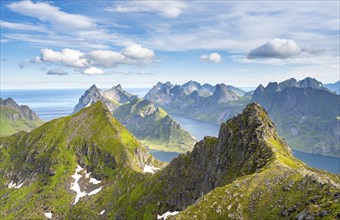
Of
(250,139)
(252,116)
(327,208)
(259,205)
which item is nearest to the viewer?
(327,208)

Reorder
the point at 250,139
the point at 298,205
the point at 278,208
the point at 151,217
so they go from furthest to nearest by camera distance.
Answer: the point at 151,217 → the point at 250,139 → the point at 278,208 → the point at 298,205

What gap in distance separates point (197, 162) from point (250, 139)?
39494 mm

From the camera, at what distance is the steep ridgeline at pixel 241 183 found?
67312 mm

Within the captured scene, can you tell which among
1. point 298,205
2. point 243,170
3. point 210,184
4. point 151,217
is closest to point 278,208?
point 298,205

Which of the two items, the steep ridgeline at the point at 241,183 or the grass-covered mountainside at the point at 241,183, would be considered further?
the steep ridgeline at the point at 241,183

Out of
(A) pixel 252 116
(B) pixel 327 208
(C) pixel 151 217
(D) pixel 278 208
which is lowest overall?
(C) pixel 151 217

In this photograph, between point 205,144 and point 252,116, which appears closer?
point 252,116

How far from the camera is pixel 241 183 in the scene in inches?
3346

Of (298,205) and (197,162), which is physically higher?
(298,205)

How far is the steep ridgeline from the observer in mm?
67312

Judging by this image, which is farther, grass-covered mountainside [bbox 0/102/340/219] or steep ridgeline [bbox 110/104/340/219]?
steep ridgeline [bbox 110/104/340/219]

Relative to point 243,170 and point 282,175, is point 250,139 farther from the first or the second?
point 282,175

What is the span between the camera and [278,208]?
68812mm

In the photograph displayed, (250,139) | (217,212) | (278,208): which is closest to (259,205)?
(278,208)
